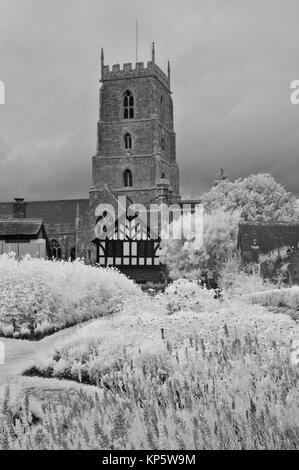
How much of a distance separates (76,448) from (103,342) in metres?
4.84

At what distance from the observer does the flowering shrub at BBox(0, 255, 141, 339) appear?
1523cm

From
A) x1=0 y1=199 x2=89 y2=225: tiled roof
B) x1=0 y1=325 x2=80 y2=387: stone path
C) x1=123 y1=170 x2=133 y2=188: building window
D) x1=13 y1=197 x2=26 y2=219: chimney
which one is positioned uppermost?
x1=123 y1=170 x2=133 y2=188: building window

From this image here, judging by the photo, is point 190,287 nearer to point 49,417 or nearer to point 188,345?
point 188,345

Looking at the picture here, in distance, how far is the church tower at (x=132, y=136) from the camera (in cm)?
7069

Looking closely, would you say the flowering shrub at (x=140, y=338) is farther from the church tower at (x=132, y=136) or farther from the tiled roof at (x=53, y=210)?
the tiled roof at (x=53, y=210)

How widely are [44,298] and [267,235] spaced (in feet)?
70.9

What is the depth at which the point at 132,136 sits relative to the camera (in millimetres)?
73125

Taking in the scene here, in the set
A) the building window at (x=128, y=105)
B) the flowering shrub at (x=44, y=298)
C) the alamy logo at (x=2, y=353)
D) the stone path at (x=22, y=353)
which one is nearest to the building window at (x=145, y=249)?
the flowering shrub at (x=44, y=298)

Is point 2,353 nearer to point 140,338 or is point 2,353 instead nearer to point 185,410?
point 140,338

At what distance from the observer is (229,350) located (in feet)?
28.9

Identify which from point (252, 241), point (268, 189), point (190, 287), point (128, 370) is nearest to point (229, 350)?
point (128, 370)

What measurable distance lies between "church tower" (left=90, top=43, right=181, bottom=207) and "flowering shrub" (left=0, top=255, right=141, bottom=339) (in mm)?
51893

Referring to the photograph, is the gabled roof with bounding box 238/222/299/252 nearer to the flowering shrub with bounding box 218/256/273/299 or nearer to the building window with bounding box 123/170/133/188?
the flowering shrub with bounding box 218/256/273/299

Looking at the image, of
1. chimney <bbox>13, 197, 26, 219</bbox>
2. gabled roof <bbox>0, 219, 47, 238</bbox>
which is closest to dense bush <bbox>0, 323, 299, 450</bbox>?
gabled roof <bbox>0, 219, 47, 238</bbox>
